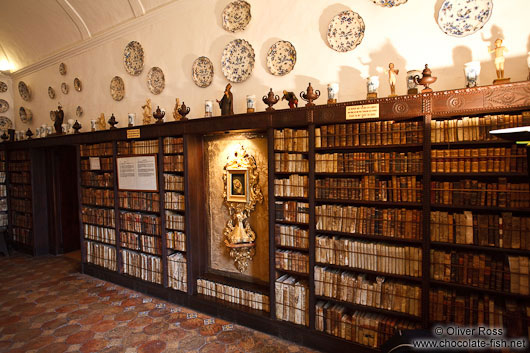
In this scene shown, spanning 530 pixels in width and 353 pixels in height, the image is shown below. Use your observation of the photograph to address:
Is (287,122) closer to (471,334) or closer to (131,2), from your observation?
(471,334)

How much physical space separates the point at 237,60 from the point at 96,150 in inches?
105

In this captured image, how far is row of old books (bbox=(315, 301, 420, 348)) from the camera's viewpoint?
2578 mm

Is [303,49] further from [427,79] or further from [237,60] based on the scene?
[427,79]

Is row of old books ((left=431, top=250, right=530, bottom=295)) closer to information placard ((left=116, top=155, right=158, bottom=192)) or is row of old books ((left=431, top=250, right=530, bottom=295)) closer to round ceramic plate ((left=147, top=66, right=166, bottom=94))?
information placard ((left=116, top=155, right=158, bottom=192))

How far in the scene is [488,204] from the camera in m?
2.24

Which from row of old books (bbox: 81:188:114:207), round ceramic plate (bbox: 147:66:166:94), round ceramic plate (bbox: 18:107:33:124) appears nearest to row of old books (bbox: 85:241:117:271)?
row of old books (bbox: 81:188:114:207)

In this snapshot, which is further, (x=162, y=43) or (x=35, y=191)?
(x=35, y=191)

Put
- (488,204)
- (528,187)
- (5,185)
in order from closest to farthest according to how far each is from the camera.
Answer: (528,187) → (488,204) → (5,185)

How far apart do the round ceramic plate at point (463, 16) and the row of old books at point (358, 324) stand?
2.47m

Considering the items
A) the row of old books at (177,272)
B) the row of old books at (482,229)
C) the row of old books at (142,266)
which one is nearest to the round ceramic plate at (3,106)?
the row of old books at (142,266)

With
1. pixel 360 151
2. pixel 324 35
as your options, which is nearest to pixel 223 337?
pixel 360 151

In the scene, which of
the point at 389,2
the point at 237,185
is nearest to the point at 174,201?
the point at 237,185

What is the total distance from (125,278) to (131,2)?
4.00m

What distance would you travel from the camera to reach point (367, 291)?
2.69 m
